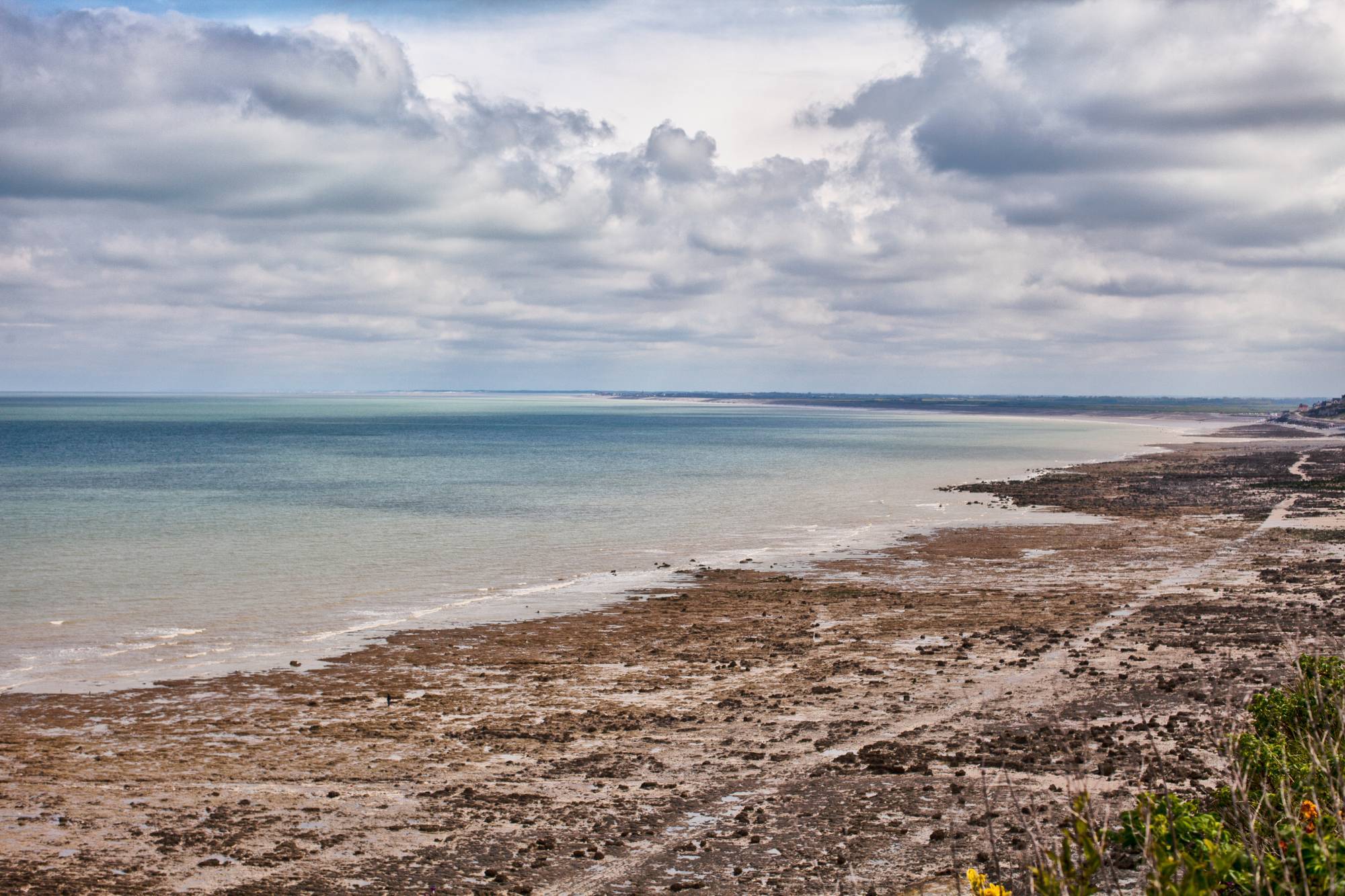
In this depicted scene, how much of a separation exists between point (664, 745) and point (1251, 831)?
43.6 ft

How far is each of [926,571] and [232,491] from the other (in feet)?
172

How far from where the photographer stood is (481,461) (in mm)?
106938

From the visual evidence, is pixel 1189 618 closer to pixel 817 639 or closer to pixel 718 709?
pixel 817 639

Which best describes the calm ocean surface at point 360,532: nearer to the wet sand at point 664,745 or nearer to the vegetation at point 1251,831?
the wet sand at point 664,745

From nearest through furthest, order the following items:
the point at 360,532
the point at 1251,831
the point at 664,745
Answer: the point at 1251,831 → the point at 664,745 → the point at 360,532

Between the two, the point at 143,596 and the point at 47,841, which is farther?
the point at 143,596

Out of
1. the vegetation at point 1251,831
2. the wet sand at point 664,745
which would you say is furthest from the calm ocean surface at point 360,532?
the vegetation at point 1251,831

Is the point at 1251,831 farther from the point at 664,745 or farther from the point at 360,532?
the point at 360,532

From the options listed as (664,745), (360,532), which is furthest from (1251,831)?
(360,532)

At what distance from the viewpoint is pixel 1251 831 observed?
580cm

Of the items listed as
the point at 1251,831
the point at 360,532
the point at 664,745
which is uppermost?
the point at 1251,831

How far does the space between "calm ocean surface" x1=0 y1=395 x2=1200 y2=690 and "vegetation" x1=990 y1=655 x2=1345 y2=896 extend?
21.0 m

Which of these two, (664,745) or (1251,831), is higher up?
(1251,831)

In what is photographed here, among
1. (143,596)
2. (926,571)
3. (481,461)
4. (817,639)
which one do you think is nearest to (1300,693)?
(817,639)
